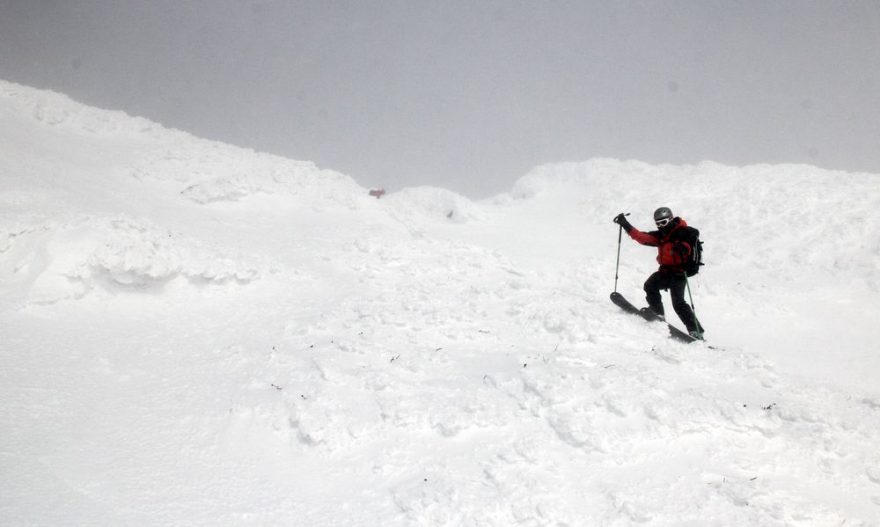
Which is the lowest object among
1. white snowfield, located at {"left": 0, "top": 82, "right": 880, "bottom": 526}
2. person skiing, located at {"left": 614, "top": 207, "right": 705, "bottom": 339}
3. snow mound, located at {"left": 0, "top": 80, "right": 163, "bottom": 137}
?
white snowfield, located at {"left": 0, "top": 82, "right": 880, "bottom": 526}

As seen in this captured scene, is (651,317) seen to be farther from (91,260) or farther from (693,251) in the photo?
(91,260)

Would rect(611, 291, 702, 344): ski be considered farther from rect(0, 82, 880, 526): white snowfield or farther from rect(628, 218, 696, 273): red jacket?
rect(628, 218, 696, 273): red jacket

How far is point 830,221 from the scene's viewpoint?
55.1 ft

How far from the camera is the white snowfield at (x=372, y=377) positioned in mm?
4914

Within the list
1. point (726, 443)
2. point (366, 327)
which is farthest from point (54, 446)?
point (726, 443)

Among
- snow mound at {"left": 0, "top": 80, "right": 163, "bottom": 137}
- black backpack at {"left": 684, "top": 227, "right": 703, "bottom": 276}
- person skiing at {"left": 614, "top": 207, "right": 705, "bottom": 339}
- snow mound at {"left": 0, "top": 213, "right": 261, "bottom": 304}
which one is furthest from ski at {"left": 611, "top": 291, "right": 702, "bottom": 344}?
snow mound at {"left": 0, "top": 80, "right": 163, "bottom": 137}

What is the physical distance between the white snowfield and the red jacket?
1359mm

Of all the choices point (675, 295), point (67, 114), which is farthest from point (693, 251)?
point (67, 114)

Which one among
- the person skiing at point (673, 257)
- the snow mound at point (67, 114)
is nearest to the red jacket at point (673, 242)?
the person skiing at point (673, 257)

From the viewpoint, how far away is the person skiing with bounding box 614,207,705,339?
30.3ft

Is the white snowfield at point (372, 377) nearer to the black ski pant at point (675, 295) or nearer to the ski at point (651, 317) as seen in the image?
the ski at point (651, 317)

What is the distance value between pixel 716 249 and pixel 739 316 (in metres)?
5.53

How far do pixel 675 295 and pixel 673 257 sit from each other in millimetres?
777

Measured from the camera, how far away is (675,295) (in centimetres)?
957
